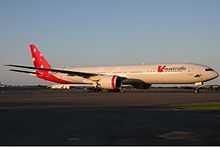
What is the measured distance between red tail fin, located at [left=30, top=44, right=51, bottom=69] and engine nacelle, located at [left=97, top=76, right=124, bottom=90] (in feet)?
53.1

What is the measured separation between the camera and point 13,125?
12.9 metres

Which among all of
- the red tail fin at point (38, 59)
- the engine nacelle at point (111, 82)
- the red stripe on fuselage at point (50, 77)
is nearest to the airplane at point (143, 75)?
the engine nacelle at point (111, 82)

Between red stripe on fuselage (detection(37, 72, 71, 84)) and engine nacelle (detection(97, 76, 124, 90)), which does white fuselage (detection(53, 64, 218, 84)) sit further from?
red stripe on fuselage (detection(37, 72, 71, 84))

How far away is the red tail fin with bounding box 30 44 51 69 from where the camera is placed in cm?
6406

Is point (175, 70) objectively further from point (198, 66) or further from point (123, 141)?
point (123, 141)

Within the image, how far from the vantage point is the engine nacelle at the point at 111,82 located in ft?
159

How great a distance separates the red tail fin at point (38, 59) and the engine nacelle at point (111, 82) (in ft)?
53.1

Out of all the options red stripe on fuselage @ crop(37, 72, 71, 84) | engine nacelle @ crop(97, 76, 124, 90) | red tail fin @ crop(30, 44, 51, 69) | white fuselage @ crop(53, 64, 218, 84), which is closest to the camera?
white fuselage @ crop(53, 64, 218, 84)

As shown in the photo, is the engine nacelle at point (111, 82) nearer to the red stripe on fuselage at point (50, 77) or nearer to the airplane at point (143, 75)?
the airplane at point (143, 75)

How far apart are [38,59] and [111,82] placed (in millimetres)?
20612

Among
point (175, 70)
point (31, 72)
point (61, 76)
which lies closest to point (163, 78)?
point (175, 70)

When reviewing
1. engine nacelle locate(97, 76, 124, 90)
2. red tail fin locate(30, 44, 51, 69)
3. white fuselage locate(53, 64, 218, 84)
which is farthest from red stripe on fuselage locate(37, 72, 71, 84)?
engine nacelle locate(97, 76, 124, 90)

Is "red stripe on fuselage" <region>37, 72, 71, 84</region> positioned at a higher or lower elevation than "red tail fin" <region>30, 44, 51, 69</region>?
lower

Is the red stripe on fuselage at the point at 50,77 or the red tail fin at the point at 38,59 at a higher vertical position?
the red tail fin at the point at 38,59
